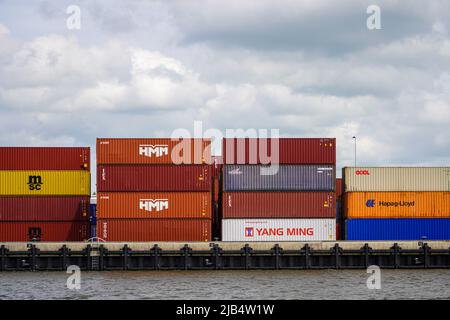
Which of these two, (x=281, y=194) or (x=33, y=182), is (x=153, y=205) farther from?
(x=33, y=182)

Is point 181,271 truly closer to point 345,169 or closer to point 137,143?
point 137,143

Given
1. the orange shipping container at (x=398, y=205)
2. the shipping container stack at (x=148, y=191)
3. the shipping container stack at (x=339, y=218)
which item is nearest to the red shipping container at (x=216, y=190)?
the shipping container stack at (x=148, y=191)

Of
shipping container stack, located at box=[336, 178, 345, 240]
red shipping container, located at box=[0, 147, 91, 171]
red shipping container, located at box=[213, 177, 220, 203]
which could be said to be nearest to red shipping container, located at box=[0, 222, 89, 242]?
red shipping container, located at box=[0, 147, 91, 171]

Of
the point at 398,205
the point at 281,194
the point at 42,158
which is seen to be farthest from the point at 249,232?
the point at 42,158

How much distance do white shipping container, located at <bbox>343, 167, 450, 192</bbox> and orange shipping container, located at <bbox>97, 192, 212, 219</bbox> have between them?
36.1 ft

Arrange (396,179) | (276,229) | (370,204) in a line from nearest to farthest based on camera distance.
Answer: (276,229)
(370,204)
(396,179)

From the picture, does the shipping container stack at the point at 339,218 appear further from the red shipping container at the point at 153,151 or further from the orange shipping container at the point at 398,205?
the red shipping container at the point at 153,151

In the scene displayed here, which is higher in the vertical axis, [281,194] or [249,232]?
[281,194]

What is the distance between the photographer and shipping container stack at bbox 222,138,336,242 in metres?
53.8

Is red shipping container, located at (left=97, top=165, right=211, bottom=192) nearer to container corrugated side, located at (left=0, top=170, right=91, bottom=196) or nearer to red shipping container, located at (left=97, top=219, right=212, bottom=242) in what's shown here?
red shipping container, located at (left=97, top=219, right=212, bottom=242)

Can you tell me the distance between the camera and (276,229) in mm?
53969

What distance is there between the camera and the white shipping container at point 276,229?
53.9 m

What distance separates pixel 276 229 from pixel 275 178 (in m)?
3.64
